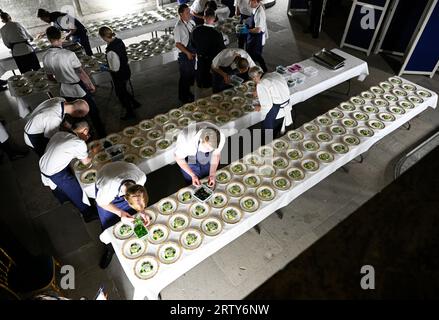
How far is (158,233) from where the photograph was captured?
9.92ft

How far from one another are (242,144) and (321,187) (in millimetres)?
1442

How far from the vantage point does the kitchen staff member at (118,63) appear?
4.69 m

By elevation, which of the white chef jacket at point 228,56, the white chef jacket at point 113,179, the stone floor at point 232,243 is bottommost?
the stone floor at point 232,243

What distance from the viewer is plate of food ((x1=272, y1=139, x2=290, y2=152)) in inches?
153

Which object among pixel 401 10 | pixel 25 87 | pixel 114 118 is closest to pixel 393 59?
pixel 401 10

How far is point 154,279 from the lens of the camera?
2719mm

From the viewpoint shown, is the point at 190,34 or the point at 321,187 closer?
the point at 321,187

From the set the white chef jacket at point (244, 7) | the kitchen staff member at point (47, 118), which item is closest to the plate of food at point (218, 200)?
the kitchen staff member at point (47, 118)

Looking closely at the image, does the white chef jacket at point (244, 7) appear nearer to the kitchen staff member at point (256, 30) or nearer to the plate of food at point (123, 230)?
the kitchen staff member at point (256, 30)

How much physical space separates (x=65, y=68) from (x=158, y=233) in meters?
3.08

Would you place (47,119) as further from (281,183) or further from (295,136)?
(295,136)

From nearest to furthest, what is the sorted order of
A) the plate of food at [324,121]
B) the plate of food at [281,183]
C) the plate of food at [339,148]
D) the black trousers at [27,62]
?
the plate of food at [281,183] → the plate of food at [339,148] → the plate of food at [324,121] → the black trousers at [27,62]

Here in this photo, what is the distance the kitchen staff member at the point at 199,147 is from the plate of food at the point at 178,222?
A: 417 millimetres
